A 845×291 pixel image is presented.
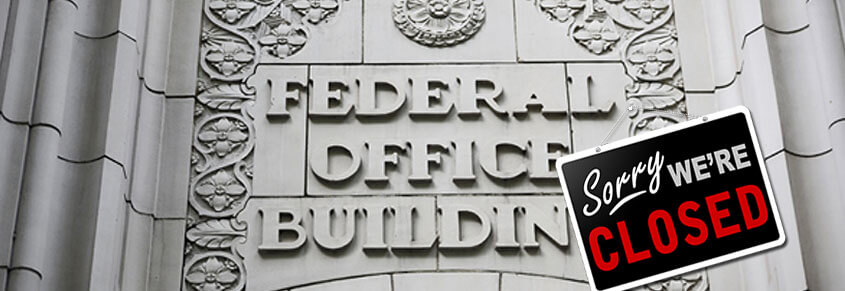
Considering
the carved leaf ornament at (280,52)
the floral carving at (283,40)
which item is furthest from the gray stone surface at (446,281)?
the floral carving at (283,40)

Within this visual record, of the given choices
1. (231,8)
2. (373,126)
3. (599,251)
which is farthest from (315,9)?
(599,251)

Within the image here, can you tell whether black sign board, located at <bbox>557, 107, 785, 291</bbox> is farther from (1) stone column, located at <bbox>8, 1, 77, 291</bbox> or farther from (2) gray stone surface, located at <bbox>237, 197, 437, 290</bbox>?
(1) stone column, located at <bbox>8, 1, 77, 291</bbox>

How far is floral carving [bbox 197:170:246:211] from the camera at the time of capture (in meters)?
6.57

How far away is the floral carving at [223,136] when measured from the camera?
6.73 m

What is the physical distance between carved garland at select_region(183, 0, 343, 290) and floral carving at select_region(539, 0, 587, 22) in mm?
1252

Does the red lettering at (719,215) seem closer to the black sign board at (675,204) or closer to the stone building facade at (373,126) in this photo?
the black sign board at (675,204)

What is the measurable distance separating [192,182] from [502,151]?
5.75 ft

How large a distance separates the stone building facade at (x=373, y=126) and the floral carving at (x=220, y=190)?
0.01 metres

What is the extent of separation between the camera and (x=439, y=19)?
7.11 m

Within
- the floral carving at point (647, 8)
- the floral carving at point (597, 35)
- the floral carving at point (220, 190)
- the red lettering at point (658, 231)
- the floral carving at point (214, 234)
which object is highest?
the floral carving at point (647, 8)

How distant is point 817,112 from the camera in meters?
6.14

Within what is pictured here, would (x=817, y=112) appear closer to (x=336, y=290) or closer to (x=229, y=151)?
(x=336, y=290)

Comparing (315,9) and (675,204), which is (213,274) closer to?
(315,9)

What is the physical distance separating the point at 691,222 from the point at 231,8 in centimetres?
385
